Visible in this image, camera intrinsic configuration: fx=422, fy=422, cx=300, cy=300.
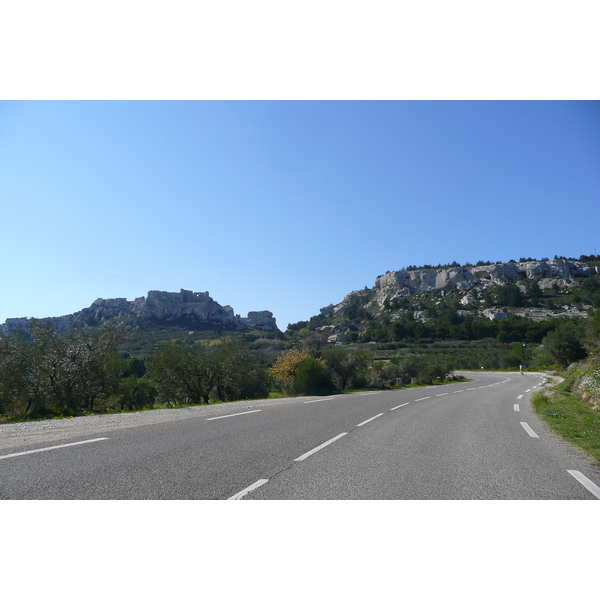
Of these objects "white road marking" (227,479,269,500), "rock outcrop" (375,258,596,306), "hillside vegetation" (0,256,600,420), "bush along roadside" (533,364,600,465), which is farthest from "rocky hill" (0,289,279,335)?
"white road marking" (227,479,269,500)

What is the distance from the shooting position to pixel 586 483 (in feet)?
16.6

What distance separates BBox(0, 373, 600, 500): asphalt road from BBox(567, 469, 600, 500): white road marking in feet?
0.04

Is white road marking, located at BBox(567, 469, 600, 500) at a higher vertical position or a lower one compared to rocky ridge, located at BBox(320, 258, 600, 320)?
lower

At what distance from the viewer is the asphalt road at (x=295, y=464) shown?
178 inches

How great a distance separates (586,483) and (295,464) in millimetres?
3574

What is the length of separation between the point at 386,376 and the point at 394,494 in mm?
41154

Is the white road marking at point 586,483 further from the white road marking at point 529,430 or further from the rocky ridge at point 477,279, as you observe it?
the rocky ridge at point 477,279

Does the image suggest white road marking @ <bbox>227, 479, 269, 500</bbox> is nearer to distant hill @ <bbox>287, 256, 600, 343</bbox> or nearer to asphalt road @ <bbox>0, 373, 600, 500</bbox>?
asphalt road @ <bbox>0, 373, 600, 500</bbox>

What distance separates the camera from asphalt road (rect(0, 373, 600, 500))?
452 centimetres

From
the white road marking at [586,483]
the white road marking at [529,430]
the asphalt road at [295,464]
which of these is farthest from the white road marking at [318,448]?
the white road marking at [529,430]
